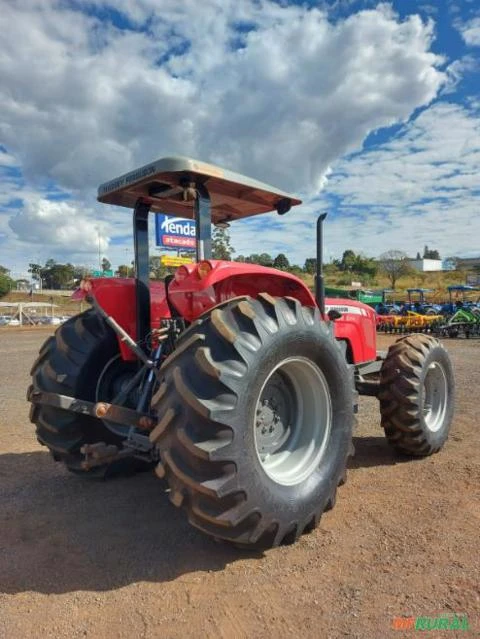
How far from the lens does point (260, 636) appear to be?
2305 mm

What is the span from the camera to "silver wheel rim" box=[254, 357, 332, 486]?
3.36m

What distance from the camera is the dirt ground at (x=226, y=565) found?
2.42 meters

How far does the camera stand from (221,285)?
11.2 feet

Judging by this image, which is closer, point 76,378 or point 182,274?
point 182,274

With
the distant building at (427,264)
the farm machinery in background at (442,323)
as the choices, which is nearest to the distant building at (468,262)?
the distant building at (427,264)

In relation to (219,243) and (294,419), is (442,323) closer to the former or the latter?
(219,243)

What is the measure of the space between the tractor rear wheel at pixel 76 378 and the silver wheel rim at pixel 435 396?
9.59 ft

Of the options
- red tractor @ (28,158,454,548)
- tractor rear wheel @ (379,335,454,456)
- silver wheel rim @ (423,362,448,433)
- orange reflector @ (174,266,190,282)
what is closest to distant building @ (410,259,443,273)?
silver wheel rim @ (423,362,448,433)

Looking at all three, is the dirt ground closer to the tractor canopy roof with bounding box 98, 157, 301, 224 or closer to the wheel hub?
the wheel hub

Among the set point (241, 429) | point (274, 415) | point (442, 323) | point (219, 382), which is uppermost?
point (219, 382)

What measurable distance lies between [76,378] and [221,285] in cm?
135

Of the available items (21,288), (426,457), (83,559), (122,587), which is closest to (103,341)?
(83,559)

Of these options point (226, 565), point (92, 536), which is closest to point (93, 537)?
point (92, 536)

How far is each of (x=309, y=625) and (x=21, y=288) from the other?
76730 mm
